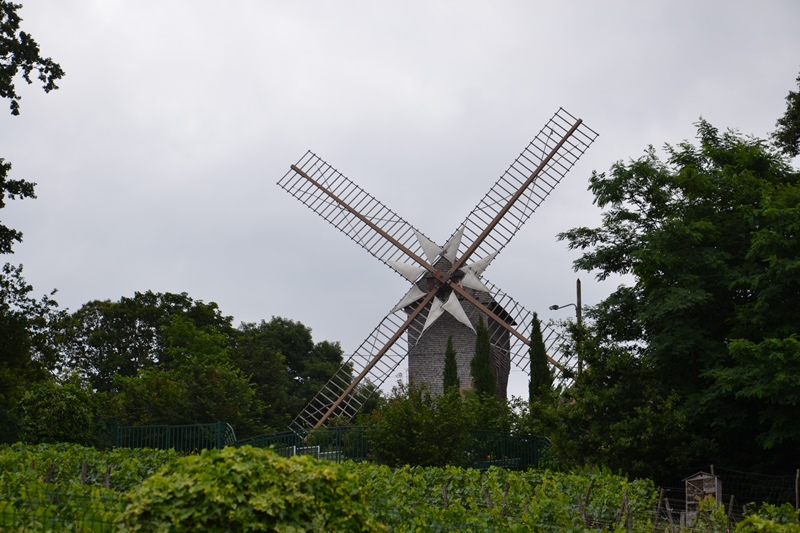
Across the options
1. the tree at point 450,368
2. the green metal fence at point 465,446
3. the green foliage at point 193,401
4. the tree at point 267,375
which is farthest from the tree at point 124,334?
the green metal fence at point 465,446

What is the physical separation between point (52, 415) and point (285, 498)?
21.5 meters

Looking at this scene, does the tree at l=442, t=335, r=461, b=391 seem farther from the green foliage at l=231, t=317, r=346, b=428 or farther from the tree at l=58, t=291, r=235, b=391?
the tree at l=58, t=291, r=235, b=391

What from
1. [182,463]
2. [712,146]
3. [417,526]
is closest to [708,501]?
[417,526]

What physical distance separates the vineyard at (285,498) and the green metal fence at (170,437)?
9331 mm

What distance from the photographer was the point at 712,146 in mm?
27312

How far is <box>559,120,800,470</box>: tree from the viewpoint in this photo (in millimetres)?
22125

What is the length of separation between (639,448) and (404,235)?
18.4 m

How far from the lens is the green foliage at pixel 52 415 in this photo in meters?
26.7

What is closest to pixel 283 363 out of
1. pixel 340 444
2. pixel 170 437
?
pixel 170 437

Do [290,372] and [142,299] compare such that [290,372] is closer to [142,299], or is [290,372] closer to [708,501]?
[142,299]

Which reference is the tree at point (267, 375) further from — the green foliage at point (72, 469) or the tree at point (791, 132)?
the green foliage at point (72, 469)

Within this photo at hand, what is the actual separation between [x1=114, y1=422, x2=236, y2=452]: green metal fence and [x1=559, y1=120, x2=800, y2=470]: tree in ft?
34.4

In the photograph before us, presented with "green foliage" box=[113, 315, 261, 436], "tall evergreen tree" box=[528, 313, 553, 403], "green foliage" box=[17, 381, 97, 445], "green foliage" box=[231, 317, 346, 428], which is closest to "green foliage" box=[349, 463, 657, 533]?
"green foliage" box=[17, 381, 97, 445]

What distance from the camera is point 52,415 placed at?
2669 cm
